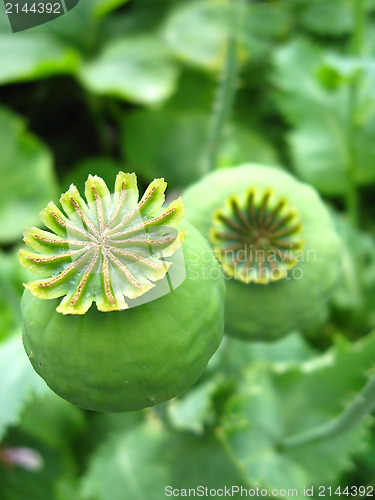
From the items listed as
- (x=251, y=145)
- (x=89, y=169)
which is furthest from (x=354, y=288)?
(x=89, y=169)

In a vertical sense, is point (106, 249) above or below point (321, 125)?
above

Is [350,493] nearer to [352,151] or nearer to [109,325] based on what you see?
[352,151]

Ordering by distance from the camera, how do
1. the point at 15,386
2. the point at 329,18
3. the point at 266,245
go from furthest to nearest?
the point at 329,18 < the point at 15,386 < the point at 266,245

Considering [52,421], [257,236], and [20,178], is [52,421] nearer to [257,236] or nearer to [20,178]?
[20,178]

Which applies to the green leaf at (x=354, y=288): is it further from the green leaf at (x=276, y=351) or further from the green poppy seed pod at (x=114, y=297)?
the green poppy seed pod at (x=114, y=297)

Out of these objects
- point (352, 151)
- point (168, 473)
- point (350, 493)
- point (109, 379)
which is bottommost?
point (350, 493)

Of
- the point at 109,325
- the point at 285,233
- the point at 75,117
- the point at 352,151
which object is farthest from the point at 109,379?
the point at 75,117

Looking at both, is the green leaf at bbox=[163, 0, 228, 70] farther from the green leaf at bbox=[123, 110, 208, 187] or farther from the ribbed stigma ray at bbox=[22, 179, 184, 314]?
the ribbed stigma ray at bbox=[22, 179, 184, 314]
